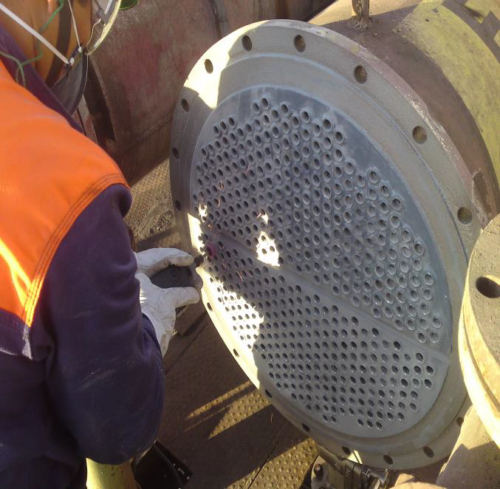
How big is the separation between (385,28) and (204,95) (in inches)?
17.7

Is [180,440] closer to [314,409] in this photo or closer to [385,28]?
[314,409]

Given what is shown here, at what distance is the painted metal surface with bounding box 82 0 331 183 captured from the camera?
5.16 feet

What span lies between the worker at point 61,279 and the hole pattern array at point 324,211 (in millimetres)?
377

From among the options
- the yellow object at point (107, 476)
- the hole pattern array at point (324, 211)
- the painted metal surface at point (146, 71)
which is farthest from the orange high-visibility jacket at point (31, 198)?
the yellow object at point (107, 476)

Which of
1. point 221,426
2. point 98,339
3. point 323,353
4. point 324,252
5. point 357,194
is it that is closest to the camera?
point 98,339

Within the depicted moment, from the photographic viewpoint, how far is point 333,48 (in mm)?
1077

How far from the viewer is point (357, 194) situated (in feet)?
3.76

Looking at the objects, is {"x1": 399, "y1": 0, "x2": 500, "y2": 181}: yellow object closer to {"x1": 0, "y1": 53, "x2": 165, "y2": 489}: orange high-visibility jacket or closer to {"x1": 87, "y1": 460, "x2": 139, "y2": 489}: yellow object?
{"x1": 0, "y1": 53, "x2": 165, "y2": 489}: orange high-visibility jacket

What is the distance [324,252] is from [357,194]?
0.18 m

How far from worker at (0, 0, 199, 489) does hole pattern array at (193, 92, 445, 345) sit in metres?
0.38

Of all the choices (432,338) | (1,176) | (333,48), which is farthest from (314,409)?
(1,176)

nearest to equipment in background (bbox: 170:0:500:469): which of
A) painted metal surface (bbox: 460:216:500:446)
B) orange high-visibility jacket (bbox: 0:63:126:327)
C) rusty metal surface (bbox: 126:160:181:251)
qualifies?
painted metal surface (bbox: 460:216:500:446)

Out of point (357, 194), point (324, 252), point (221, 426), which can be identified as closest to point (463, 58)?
point (357, 194)

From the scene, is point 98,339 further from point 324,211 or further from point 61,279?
point 324,211
